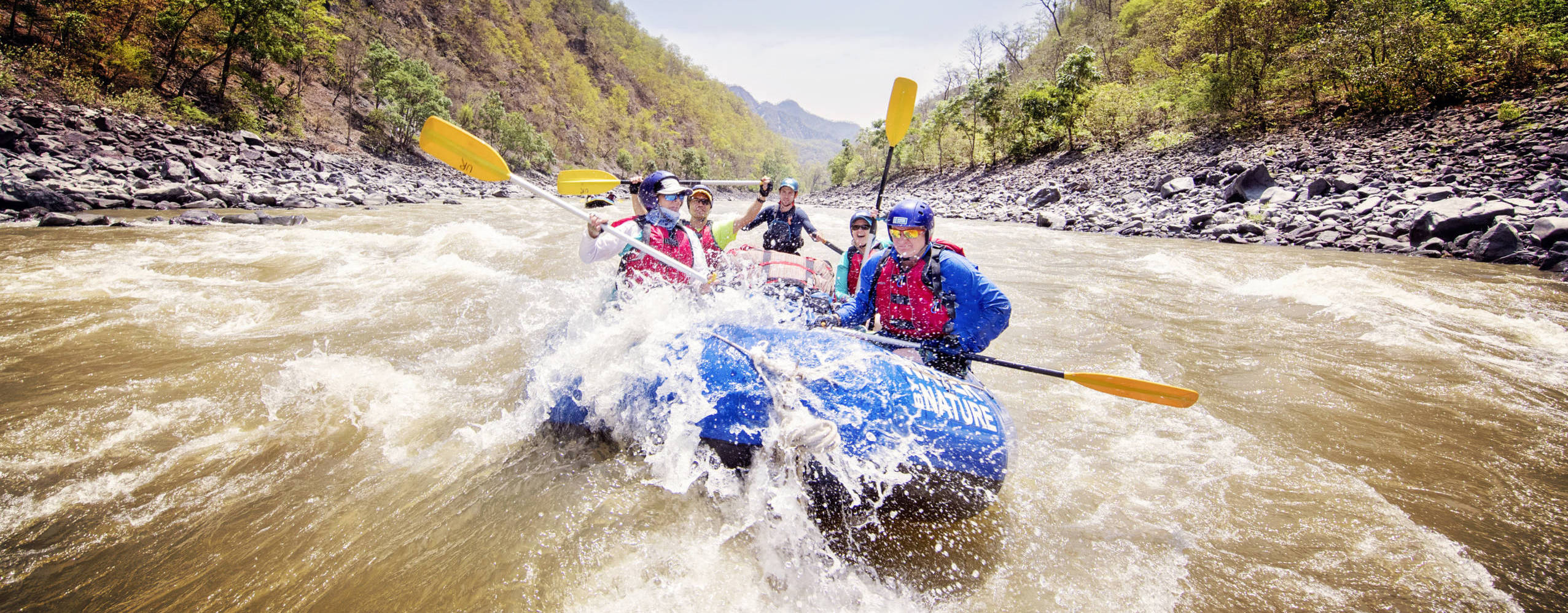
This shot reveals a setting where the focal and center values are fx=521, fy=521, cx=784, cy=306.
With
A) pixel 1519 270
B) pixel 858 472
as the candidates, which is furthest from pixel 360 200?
pixel 1519 270

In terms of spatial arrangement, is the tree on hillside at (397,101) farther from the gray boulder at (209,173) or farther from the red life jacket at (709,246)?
the red life jacket at (709,246)

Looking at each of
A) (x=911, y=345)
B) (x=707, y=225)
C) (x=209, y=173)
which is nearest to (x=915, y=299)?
(x=911, y=345)

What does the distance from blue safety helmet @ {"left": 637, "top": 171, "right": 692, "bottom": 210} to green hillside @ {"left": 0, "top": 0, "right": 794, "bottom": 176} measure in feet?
72.3

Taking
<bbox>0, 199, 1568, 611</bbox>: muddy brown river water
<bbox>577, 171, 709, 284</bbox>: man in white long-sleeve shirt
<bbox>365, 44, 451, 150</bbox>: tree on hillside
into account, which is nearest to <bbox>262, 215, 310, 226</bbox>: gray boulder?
<bbox>0, 199, 1568, 611</bbox>: muddy brown river water

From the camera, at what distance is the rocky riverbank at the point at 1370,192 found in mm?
7953

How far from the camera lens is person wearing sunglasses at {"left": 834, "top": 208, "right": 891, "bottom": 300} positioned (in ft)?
14.3

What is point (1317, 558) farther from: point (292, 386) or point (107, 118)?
point (107, 118)

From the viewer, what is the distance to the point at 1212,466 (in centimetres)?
A: 291

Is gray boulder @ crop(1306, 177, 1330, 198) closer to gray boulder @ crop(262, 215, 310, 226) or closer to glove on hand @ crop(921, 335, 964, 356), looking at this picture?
glove on hand @ crop(921, 335, 964, 356)

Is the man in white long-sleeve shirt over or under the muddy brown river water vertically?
over

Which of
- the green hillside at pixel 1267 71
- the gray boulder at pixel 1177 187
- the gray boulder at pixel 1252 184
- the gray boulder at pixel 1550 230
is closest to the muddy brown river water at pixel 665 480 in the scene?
the gray boulder at pixel 1550 230

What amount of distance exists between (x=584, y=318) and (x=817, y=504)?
1849 millimetres

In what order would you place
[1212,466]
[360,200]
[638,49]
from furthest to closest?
[638,49] < [360,200] < [1212,466]

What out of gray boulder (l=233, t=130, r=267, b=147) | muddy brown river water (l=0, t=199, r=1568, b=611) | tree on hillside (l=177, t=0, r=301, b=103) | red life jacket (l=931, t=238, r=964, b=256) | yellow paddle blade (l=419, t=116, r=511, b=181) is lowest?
muddy brown river water (l=0, t=199, r=1568, b=611)
